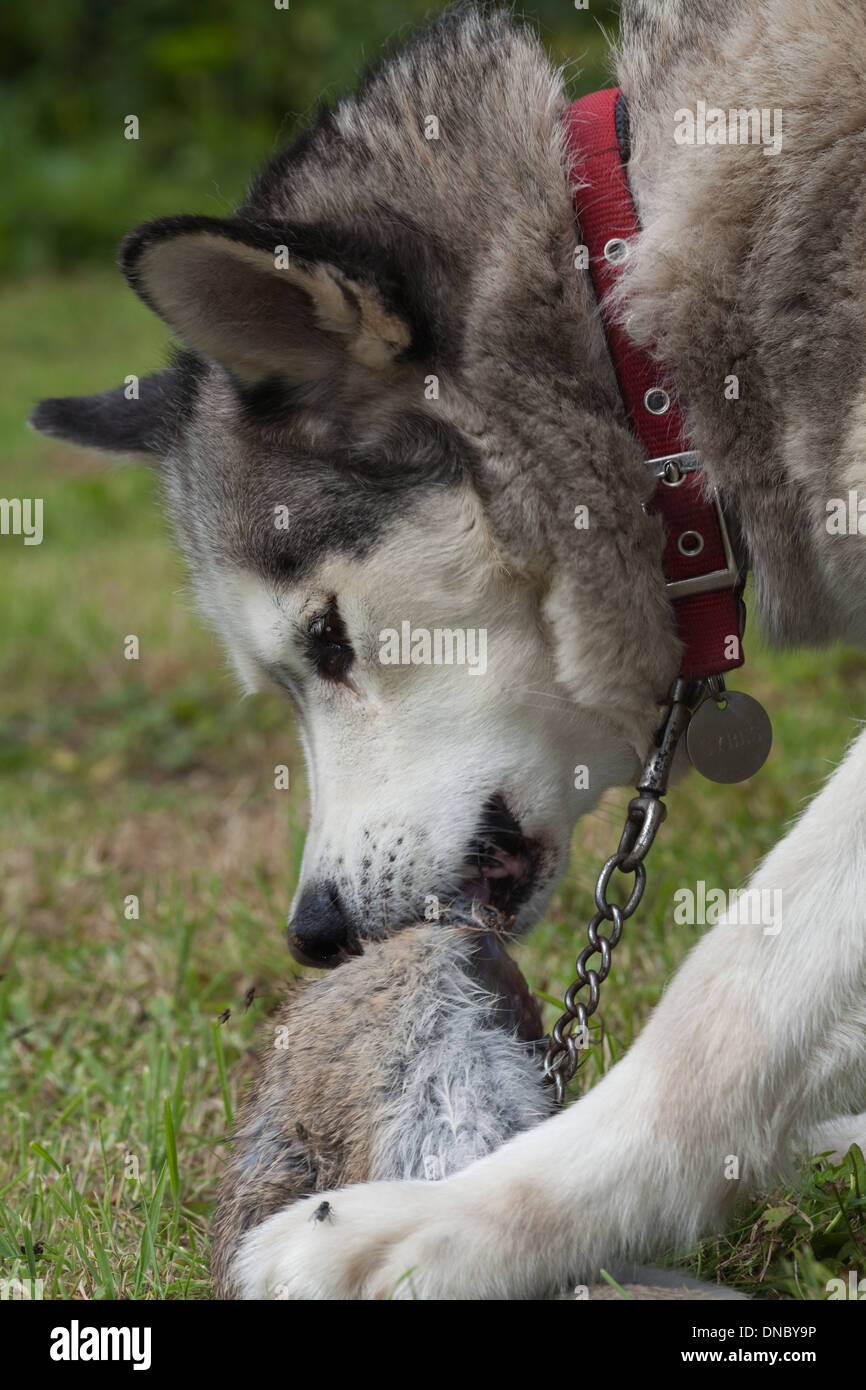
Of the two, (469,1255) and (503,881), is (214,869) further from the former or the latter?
(469,1255)

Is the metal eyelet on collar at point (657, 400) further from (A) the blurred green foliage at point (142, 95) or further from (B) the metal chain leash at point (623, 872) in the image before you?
(A) the blurred green foliage at point (142, 95)

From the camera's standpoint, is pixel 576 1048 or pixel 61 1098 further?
pixel 61 1098

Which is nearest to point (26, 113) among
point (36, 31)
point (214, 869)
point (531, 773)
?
point (36, 31)

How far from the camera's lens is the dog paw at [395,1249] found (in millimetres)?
1871

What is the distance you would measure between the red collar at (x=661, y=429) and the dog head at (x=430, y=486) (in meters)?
0.03

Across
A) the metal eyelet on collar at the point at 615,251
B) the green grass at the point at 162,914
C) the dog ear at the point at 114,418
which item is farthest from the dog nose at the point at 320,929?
the metal eyelet on collar at the point at 615,251

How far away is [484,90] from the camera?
2.57 m

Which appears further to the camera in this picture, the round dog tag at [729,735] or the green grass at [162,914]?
the round dog tag at [729,735]

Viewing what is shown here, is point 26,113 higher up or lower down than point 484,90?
higher up

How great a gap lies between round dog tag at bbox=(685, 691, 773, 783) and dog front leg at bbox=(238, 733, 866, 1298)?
0.59m

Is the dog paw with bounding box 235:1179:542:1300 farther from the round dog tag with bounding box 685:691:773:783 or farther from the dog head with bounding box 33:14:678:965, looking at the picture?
the round dog tag with bounding box 685:691:773:783

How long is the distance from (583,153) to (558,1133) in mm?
1535

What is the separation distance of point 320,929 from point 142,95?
16082mm

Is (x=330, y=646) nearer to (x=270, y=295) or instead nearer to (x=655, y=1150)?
(x=270, y=295)
